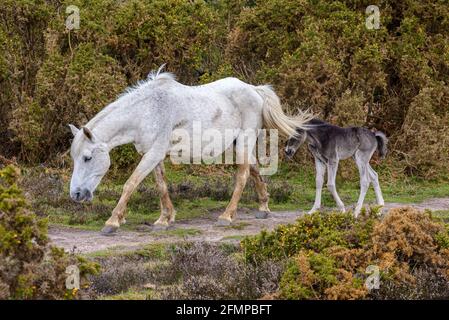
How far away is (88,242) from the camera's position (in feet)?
39.3

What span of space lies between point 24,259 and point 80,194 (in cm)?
407

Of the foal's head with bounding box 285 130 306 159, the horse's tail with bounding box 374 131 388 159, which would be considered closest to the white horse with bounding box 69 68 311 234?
the foal's head with bounding box 285 130 306 159

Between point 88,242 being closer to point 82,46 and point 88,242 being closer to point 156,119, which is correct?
point 156,119

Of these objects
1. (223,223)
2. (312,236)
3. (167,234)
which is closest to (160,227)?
(167,234)

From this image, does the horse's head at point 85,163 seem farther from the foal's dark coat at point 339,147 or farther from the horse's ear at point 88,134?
the foal's dark coat at point 339,147

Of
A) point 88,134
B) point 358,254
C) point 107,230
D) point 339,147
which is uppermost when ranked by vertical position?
point 88,134

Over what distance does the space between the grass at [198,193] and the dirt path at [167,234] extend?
0.16m

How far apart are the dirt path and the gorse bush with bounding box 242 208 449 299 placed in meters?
2.00

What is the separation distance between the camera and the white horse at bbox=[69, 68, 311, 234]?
12289 millimetres

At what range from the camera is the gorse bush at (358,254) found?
8.80 metres

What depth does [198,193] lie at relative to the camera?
15.3 metres

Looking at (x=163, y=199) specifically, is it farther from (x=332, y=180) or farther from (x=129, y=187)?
(x=332, y=180)

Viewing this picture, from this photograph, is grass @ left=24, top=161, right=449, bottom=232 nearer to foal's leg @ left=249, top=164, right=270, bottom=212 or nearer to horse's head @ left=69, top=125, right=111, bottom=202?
foal's leg @ left=249, top=164, right=270, bottom=212
